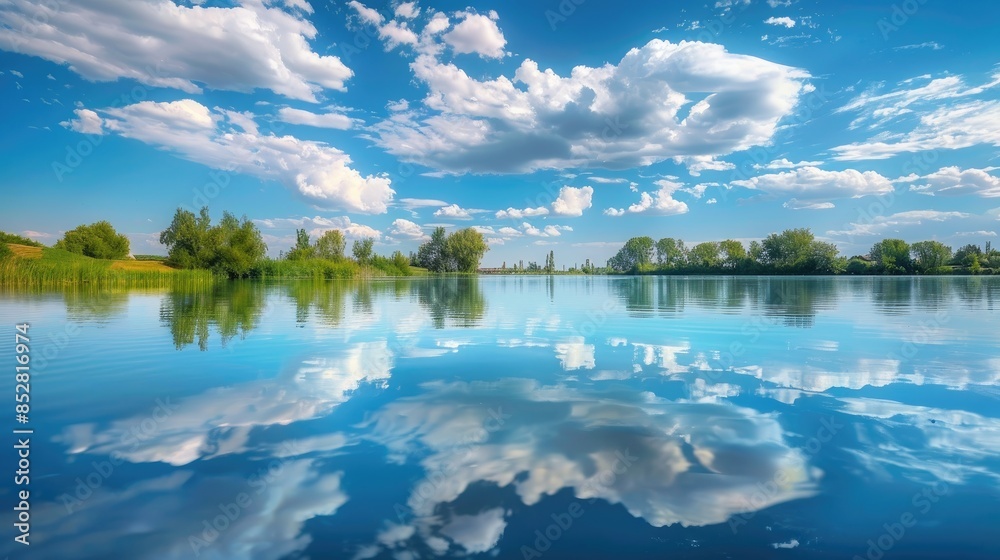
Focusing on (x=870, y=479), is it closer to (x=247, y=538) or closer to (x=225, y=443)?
(x=247, y=538)

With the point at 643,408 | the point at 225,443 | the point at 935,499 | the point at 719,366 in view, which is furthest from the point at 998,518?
the point at 225,443

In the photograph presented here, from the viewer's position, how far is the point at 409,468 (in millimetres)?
4805

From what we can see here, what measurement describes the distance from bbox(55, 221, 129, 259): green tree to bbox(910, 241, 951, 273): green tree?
569 ft

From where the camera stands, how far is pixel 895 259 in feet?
335

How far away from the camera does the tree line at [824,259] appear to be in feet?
322

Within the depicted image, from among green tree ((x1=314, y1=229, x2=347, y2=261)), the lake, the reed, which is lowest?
the lake

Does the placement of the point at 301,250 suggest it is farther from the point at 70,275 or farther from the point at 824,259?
the point at 824,259

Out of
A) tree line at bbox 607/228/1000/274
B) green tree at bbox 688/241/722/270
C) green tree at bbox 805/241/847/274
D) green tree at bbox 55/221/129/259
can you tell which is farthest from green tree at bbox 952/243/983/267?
green tree at bbox 55/221/129/259

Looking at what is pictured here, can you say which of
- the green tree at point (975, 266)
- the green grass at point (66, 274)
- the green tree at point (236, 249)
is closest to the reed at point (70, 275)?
the green grass at point (66, 274)

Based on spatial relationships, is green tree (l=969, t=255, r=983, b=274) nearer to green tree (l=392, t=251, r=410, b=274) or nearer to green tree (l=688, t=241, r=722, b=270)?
green tree (l=688, t=241, r=722, b=270)

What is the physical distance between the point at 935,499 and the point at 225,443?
7205 mm

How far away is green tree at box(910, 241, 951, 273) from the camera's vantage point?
9744 cm

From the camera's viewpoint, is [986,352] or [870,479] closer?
[870,479]

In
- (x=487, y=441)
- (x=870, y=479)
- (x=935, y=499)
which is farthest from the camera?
(x=487, y=441)
